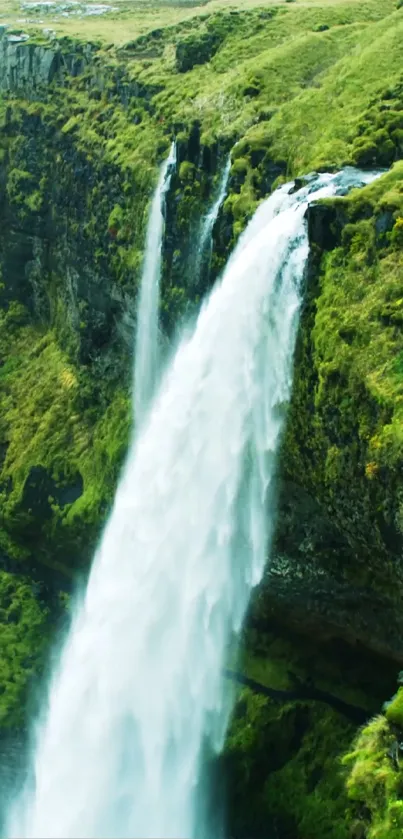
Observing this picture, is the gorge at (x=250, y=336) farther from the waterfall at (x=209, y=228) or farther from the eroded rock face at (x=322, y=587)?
the waterfall at (x=209, y=228)

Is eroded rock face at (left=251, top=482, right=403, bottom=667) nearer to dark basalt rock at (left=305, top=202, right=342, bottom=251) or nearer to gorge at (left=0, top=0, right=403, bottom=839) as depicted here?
gorge at (left=0, top=0, right=403, bottom=839)

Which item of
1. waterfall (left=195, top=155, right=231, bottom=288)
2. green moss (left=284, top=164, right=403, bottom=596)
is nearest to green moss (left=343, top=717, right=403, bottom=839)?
green moss (left=284, top=164, right=403, bottom=596)

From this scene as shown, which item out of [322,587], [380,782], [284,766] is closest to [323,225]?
[322,587]

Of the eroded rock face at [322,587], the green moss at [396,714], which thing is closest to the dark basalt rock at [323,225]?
the eroded rock face at [322,587]

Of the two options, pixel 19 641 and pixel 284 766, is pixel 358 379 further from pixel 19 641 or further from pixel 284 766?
pixel 19 641

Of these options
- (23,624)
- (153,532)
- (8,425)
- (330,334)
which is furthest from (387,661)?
(8,425)

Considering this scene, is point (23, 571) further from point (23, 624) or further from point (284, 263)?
point (284, 263)
